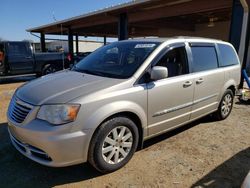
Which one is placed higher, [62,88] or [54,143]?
[62,88]

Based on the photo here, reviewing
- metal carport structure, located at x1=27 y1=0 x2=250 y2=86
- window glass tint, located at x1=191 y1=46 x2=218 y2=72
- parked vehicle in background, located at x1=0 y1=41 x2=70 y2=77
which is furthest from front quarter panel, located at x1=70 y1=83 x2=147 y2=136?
parked vehicle in background, located at x1=0 y1=41 x2=70 y2=77

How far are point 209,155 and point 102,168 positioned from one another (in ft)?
5.53

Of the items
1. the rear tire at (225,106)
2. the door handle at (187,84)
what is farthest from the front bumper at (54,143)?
the rear tire at (225,106)

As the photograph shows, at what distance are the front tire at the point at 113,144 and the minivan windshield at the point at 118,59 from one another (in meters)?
0.68

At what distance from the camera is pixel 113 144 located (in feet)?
10.5

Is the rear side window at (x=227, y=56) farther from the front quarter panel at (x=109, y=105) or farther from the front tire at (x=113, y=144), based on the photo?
the front tire at (x=113, y=144)

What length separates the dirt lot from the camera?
3.03 meters

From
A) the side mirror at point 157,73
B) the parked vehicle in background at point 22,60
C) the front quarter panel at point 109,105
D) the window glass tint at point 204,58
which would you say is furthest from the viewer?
the parked vehicle in background at point 22,60

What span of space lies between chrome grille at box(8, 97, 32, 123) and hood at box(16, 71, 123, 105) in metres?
0.06

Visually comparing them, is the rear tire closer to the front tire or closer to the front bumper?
the front tire

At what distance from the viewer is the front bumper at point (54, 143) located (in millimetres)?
2732

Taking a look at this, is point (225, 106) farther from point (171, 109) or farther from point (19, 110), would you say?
point (19, 110)

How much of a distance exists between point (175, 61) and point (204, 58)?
878 mm

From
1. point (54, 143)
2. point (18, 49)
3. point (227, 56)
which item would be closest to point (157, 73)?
point (54, 143)
